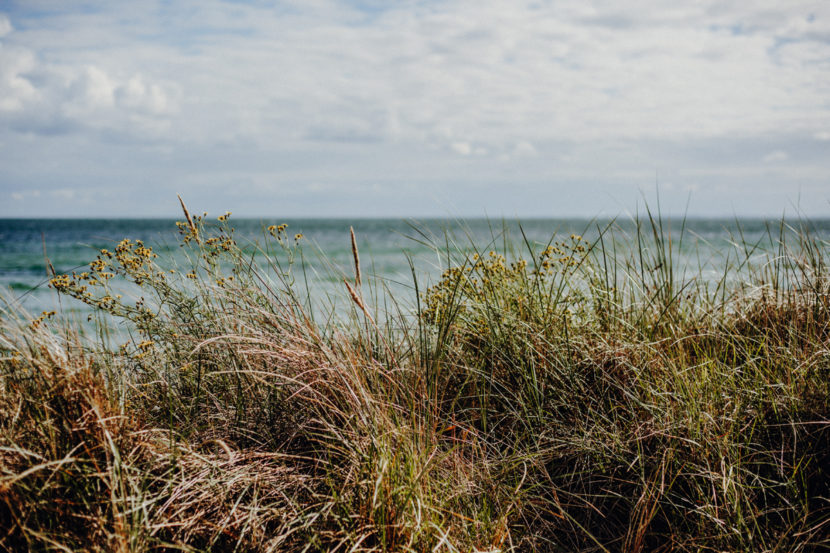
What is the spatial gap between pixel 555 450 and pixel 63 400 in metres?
1.86

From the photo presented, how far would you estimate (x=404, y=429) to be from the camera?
1.98m

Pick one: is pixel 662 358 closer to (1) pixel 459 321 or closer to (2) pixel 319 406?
(1) pixel 459 321

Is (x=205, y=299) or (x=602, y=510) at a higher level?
(x=205, y=299)

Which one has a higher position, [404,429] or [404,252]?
[404,252]

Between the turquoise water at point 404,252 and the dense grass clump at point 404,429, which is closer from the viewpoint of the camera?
the dense grass clump at point 404,429

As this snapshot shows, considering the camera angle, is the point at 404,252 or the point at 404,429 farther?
the point at 404,252

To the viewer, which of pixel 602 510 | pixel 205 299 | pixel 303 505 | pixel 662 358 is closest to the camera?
pixel 303 505

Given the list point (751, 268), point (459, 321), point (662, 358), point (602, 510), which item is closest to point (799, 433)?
point (662, 358)

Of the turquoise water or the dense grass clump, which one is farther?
the turquoise water

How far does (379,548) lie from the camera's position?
1.69 metres

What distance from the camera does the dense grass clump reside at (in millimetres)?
1721

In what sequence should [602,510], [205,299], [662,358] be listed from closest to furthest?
[602,510] → [662,358] → [205,299]

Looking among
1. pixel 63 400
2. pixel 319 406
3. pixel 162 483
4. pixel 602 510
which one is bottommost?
pixel 602 510

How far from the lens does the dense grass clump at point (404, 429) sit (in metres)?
1.72
